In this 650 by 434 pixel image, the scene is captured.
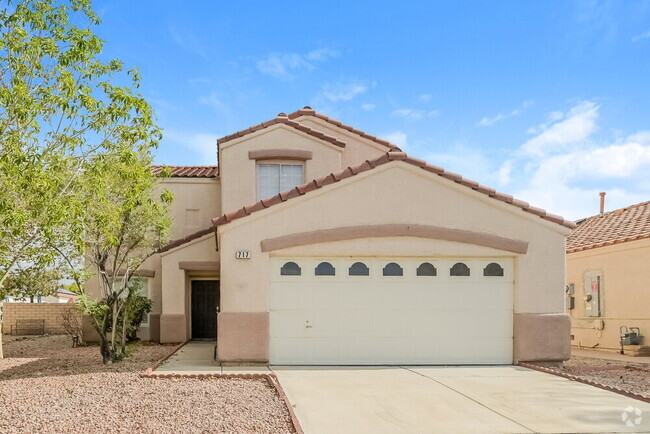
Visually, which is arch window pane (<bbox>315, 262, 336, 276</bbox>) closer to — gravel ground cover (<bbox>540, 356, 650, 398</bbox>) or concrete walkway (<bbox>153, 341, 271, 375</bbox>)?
concrete walkway (<bbox>153, 341, 271, 375</bbox>)

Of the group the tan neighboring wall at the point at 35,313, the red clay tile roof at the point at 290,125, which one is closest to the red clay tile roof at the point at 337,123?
the red clay tile roof at the point at 290,125

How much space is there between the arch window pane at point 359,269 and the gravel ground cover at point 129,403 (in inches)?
136

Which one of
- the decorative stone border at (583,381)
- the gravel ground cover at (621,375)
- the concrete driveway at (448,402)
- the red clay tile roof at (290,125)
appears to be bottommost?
the gravel ground cover at (621,375)

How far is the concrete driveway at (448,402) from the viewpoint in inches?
321

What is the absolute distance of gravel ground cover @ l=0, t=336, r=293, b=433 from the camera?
806cm

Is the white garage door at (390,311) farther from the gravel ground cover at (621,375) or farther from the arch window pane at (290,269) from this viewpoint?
the gravel ground cover at (621,375)

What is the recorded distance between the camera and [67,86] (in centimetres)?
965

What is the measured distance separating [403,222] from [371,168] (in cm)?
136

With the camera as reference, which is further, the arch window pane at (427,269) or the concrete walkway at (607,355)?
the concrete walkway at (607,355)

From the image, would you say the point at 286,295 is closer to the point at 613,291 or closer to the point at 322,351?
the point at 322,351

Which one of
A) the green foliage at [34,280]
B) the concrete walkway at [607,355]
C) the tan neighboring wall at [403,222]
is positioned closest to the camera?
the tan neighboring wall at [403,222]

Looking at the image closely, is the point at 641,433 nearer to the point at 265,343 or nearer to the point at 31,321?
the point at 265,343

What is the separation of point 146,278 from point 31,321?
33.8 feet

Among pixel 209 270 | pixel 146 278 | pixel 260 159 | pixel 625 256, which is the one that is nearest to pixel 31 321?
pixel 146 278
